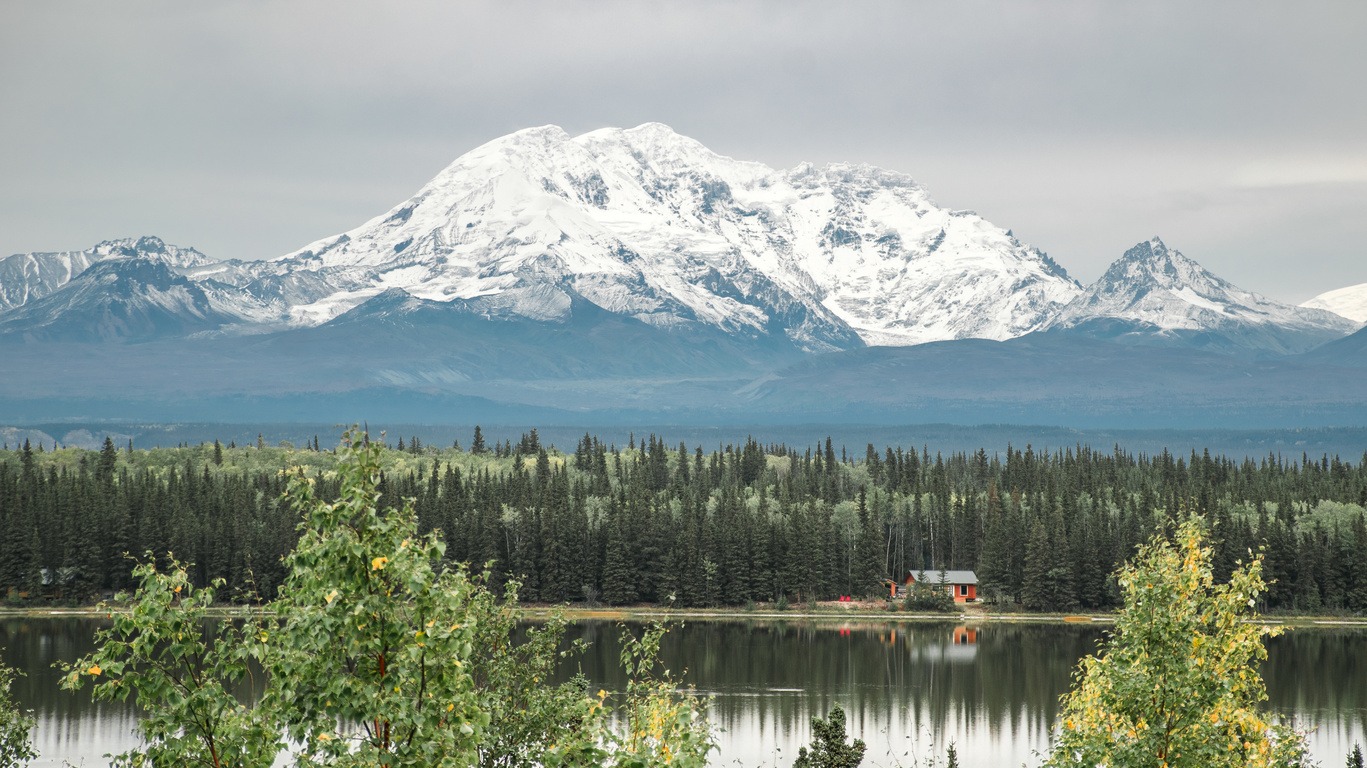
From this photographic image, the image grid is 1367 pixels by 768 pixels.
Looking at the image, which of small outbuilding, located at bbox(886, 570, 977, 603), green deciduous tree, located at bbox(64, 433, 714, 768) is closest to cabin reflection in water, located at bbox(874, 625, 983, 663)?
small outbuilding, located at bbox(886, 570, 977, 603)

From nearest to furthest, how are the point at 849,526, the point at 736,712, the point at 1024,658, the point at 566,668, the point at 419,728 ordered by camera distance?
1. the point at 419,728
2. the point at 736,712
3. the point at 566,668
4. the point at 1024,658
5. the point at 849,526

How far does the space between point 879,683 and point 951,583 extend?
63336 millimetres

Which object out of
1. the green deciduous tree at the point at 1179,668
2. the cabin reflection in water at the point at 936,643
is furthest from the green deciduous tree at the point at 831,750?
the cabin reflection in water at the point at 936,643

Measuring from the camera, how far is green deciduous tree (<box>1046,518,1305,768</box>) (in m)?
32.1

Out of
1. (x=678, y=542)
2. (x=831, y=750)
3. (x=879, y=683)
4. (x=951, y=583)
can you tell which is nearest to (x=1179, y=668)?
(x=831, y=750)

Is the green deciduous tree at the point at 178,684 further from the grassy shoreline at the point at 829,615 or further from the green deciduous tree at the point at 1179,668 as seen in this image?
the grassy shoreline at the point at 829,615

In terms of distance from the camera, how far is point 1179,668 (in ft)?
106

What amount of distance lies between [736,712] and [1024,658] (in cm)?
3812

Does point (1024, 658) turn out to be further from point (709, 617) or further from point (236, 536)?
point (236, 536)

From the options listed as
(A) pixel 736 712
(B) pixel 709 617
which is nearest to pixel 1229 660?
(A) pixel 736 712

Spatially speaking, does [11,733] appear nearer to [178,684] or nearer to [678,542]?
[178,684]

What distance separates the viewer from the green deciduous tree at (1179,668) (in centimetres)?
3212

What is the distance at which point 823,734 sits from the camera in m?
58.7

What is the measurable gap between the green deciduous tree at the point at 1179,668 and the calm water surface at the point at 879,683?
34897 mm
